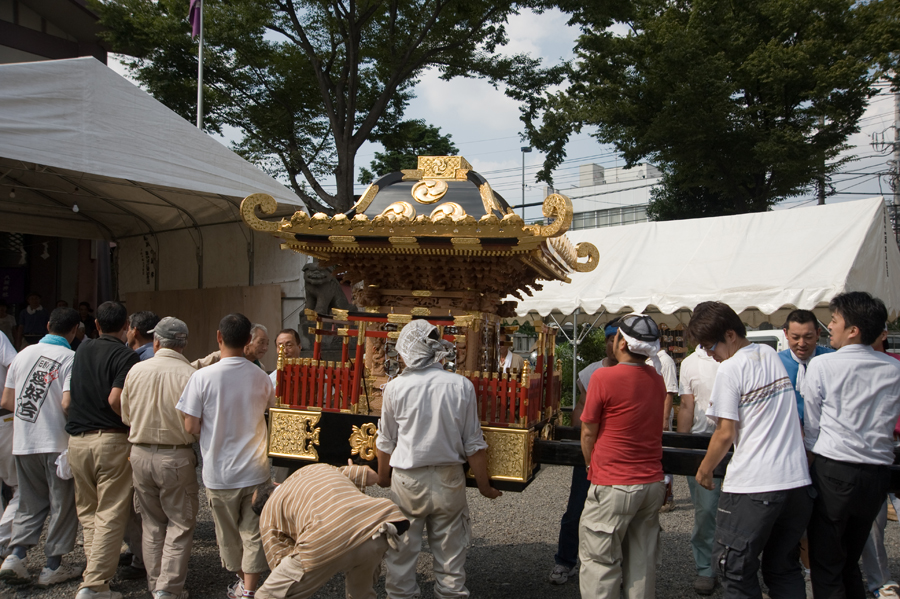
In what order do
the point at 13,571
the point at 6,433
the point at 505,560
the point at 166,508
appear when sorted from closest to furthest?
the point at 166,508
the point at 13,571
the point at 6,433
the point at 505,560

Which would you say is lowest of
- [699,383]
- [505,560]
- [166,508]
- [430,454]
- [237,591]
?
[505,560]

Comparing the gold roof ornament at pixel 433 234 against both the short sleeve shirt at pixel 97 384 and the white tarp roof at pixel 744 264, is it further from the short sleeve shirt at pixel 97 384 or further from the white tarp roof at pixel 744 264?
the white tarp roof at pixel 744 264

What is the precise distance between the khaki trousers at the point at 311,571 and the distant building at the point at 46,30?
45.2 ft

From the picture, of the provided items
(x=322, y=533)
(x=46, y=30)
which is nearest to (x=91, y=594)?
(x=322, y=533)

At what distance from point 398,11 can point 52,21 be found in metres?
7.50

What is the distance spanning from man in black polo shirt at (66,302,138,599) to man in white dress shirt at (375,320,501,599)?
189 cm

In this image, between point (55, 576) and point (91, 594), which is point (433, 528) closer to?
point (91, 594)

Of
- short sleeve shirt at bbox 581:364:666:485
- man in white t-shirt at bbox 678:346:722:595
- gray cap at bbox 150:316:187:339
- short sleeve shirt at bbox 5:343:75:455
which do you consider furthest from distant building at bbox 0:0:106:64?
short sleeve shirt at bbox 581:364:666:485

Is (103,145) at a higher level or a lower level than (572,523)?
Result: higher

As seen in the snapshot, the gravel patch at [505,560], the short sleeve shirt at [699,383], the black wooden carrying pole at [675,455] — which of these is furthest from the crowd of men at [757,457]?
the short sleeve shirt at [699,383]

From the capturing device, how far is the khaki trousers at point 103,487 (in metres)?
3.87

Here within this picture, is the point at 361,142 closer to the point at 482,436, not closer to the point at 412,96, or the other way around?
the point at 412,96

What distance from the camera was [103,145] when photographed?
7246 millimetres

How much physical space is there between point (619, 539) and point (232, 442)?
7.40 ft
